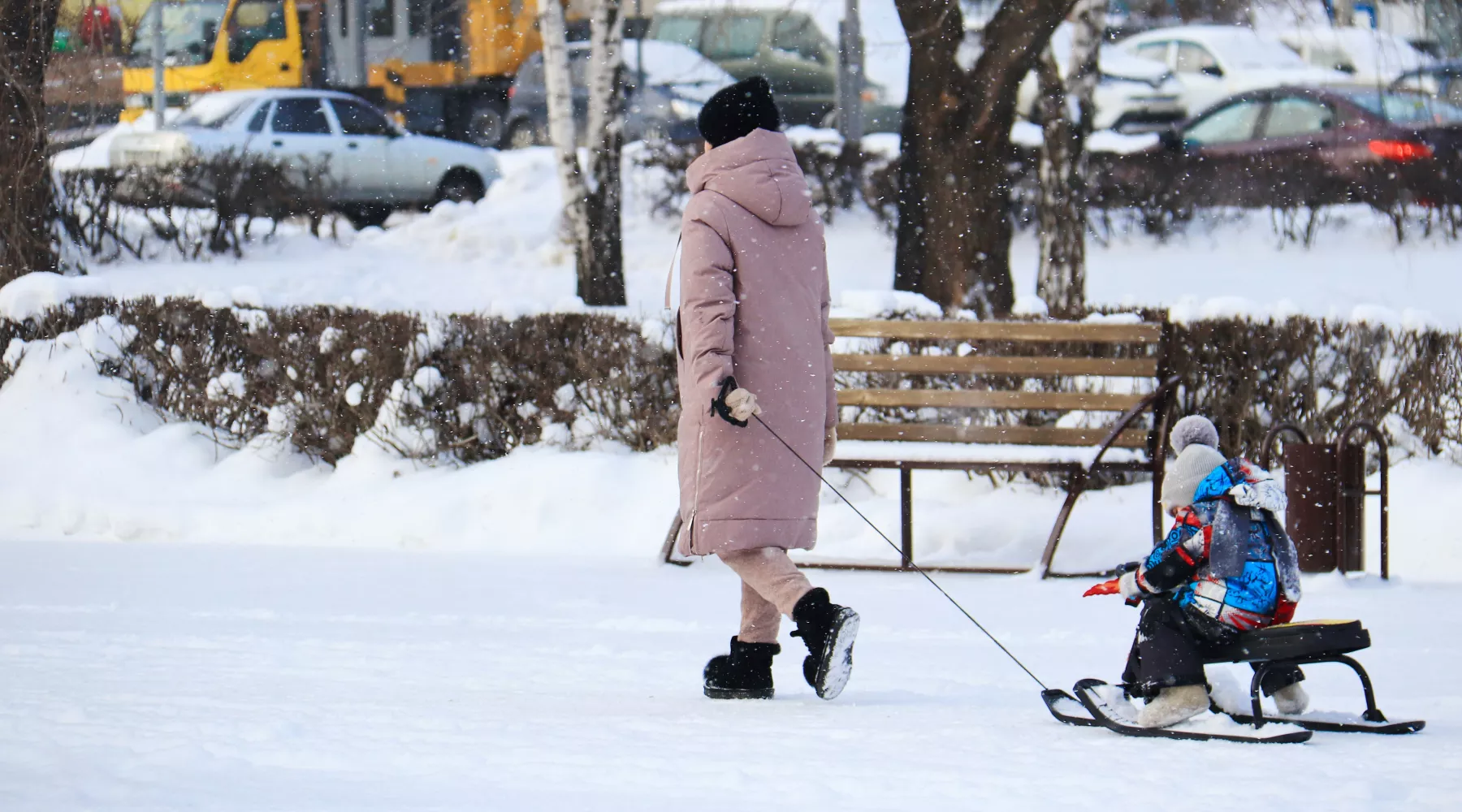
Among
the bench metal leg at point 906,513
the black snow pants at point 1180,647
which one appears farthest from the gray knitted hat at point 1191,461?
the bench metal leg at point 906,513

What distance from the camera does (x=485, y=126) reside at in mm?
24172

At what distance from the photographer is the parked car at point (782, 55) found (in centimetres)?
2125

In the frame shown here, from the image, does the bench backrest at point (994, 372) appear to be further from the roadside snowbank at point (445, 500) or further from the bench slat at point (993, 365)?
the roadside snowbank at point (445, 500)

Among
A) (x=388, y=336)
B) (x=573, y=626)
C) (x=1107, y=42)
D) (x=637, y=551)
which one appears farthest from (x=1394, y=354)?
(x=1107, y=42)

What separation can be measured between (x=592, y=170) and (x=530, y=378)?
20.2ft

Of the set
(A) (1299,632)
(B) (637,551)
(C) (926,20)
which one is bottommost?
(B) (637,551)

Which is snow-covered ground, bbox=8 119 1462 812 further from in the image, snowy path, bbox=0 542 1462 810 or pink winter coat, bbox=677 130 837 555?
pink winter coat, bbox=677 130 837 555

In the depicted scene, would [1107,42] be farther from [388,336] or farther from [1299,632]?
[1299,632]

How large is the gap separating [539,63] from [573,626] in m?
17.4

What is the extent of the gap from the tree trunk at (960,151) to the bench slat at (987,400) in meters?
3.09

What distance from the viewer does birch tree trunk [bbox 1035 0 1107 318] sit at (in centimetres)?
1288

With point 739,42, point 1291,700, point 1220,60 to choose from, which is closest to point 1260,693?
point 1291,700

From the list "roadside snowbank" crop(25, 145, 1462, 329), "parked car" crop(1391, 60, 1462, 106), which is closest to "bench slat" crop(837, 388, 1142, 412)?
"roadside snowbank" crop(25, 145, 1462, 329)

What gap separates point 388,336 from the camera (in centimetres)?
817
